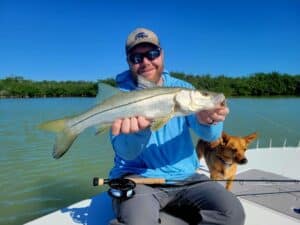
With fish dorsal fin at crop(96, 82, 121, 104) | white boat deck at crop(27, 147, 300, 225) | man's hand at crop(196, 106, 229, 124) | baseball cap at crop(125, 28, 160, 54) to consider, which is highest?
baseball cap at crop(125, 28, 160, 54)

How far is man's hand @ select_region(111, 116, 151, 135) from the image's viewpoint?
7.52ft

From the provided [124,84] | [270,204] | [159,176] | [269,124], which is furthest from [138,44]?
[269,124]

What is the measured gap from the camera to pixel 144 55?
9.65 ft

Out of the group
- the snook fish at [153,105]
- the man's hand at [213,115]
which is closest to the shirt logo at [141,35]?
the snook fish at [153,105]

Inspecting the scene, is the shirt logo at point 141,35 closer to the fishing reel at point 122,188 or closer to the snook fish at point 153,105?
the snook fish at point 153,105

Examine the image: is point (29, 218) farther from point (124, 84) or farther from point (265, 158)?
point (265, 158)

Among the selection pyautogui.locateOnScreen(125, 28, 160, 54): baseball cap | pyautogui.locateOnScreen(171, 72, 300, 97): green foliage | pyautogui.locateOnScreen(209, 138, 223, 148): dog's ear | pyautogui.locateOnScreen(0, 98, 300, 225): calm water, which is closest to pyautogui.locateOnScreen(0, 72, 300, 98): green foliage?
pyautogui.locateOnScreen(171, 72, 300, 97): green foliage

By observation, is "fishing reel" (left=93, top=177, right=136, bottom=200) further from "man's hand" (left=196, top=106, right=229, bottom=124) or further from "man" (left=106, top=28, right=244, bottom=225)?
"man's hand" (left=196, top=106, right=229, bottom=124)

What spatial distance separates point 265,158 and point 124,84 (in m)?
3.92

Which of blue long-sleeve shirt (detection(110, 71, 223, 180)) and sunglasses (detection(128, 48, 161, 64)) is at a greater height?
sunglasses (detection(128, 48, 161, 64))

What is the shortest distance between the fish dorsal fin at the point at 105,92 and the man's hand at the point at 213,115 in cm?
69

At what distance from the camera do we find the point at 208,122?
8.50 feet

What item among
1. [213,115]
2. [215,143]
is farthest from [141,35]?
[215,143]

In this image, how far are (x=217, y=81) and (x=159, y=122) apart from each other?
53451 mm
